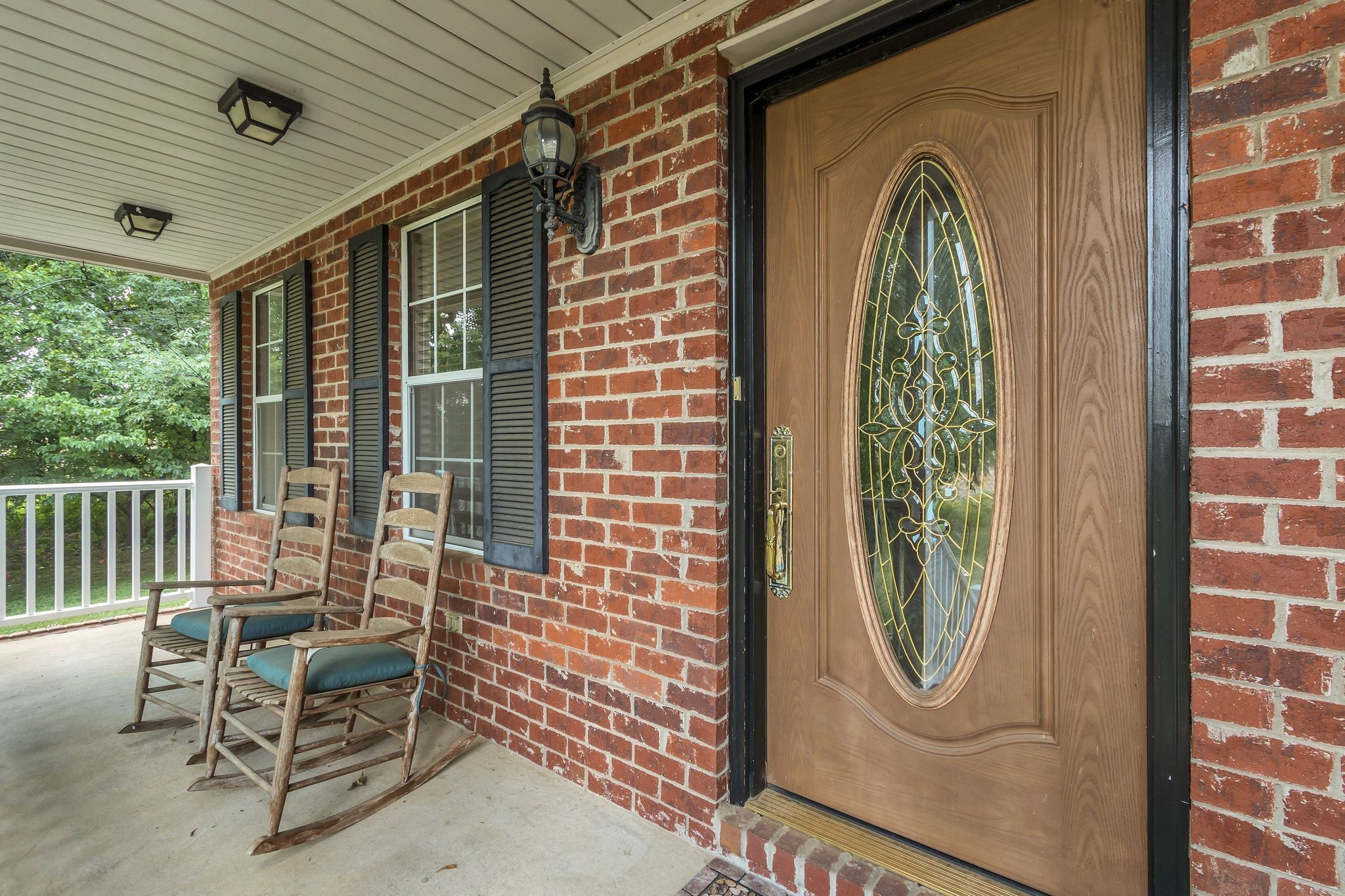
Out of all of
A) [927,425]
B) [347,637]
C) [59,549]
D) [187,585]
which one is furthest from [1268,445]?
[59,549]

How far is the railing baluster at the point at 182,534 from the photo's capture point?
4.79m

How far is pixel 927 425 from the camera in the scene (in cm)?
156

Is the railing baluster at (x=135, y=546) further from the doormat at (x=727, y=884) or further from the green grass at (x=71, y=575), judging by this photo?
the doormat at (x=727, y=884)

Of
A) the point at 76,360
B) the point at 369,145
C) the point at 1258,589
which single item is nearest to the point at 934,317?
the point at 1258,589

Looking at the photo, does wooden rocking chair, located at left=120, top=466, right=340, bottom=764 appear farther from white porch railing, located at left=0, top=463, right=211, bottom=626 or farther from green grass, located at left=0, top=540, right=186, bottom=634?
green grass, located at left=0, top=540, right=186, bottom=634

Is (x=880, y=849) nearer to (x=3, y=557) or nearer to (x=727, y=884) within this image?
(x=727, y=884)

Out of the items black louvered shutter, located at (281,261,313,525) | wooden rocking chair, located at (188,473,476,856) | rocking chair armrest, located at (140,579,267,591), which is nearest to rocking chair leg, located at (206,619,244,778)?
wooden rocking chair, located at (188,473,476,856)

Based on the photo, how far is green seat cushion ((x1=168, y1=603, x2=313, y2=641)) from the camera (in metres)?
2.50

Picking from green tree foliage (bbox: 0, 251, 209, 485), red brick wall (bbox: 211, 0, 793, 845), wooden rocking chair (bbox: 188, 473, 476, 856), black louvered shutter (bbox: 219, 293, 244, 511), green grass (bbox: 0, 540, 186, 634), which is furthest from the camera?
green tree foliage (bbox: 0, 251, 209, 485)

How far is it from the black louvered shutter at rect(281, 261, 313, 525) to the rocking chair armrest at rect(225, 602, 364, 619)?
4.21 feet

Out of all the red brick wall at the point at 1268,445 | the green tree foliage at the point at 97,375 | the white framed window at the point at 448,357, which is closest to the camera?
the red brick wall at the point at 1268,445

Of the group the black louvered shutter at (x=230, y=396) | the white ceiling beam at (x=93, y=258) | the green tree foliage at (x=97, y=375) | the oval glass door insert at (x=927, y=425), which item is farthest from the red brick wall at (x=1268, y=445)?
the green tree foliage at (x=97, y=375)

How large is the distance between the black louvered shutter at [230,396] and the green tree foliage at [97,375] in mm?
5097

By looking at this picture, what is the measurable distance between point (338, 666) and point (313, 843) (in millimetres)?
519
